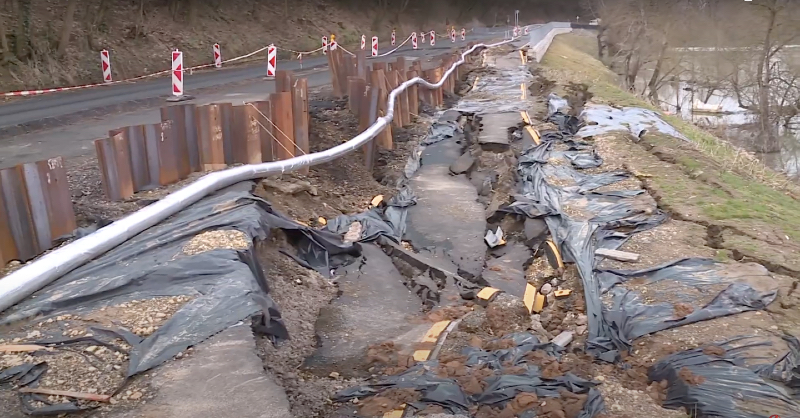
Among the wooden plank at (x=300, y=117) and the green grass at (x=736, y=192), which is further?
the wooden plank at (x=300, y=117)

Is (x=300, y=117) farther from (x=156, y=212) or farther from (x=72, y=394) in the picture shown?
(x=72, y=394)

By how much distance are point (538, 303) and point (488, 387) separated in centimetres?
211

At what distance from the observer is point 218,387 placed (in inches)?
126

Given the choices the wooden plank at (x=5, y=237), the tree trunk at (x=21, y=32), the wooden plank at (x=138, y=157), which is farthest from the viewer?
the tree trunk at (x=21, y=32)

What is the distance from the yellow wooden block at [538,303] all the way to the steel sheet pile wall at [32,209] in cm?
411

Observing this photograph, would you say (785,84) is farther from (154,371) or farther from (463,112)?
(154,371)

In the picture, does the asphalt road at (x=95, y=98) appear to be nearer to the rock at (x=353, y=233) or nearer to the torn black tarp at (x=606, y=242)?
the rock at (x=353, y=233)

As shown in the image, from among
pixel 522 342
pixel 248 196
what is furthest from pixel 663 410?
pixel 248 196

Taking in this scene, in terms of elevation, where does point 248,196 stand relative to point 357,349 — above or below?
above

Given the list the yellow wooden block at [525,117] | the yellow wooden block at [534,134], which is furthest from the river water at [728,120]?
the yellow wooden block at [534,134]

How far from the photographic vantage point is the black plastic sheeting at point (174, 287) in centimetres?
357

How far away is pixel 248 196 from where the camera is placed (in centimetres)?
543

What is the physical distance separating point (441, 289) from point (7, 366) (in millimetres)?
3602

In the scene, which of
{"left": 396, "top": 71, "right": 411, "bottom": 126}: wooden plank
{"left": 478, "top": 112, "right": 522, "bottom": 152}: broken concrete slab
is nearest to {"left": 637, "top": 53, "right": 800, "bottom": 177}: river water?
{"left": 478, "top": 112, "right": 522, "bottom": 152}: broken concrete slab
